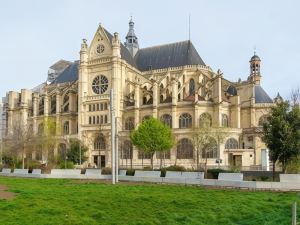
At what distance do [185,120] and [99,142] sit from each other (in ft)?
56.6

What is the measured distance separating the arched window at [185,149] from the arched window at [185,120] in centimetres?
315

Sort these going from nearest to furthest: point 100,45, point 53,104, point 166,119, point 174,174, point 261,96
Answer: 1. point 174,174
2. point 166,119
3. point 261,96
4. point 100,45
5. point 53,104

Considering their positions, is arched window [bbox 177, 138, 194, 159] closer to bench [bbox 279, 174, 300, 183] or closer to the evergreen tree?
the evergreen tree

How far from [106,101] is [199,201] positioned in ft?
186

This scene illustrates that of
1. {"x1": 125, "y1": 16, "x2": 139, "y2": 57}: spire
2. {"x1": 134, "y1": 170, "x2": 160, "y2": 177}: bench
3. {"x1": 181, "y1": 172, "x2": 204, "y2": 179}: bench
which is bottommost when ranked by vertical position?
{"x1": 134, "y1": 170, "x2": 160, "y2": 177}: bench

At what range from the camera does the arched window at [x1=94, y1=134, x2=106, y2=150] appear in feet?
237

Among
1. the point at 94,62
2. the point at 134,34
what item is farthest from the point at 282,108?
the point at 134,34

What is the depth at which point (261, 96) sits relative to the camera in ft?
239

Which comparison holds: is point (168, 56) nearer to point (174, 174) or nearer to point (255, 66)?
point (255, 66)

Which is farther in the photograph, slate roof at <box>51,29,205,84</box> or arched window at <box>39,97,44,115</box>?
arched window at <box>39,97,44,115</box>

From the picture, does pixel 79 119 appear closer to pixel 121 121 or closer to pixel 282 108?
pixel 121 121

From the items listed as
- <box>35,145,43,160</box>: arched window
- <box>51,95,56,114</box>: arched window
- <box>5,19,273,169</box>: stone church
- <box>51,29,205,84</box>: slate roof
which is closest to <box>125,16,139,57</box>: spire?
<box>5,19,273,169</box>: stone church

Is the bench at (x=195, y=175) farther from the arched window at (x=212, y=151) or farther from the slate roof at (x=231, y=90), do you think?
the slate roof at (x=231, y=90)

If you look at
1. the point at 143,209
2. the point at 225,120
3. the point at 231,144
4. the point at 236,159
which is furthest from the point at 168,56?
the point at 143,209
